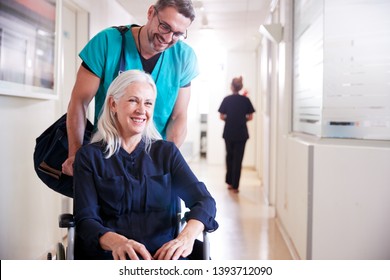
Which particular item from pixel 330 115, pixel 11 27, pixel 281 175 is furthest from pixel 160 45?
pixel 281 175

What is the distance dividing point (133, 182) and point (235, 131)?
133cm

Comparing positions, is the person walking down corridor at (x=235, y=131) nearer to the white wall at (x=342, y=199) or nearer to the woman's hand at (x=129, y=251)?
the white wall at (x=342, y=199)

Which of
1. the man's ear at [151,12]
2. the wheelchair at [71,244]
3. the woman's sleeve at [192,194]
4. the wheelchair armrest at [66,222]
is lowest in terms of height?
the wheelchair at [71,244]

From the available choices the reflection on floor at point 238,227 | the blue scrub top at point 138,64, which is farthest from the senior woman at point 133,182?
the reflection on floor at point 238,227

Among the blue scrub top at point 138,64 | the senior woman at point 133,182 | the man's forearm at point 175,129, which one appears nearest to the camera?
the senior woman at point 133,182

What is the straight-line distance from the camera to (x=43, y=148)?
4.61 ft

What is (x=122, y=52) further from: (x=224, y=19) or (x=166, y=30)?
(x=224, y=19)

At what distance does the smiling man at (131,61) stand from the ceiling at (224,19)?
0.19 ft

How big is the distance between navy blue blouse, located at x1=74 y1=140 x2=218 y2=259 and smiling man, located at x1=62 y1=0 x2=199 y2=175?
0.45ft

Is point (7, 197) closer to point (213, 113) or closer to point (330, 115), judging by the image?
point (213, 113)

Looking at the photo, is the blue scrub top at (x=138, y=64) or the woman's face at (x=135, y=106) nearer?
the woman's face at (x=135, y=106)

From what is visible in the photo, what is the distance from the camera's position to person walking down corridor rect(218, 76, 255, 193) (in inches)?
81.4

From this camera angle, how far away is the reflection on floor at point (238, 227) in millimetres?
1712
